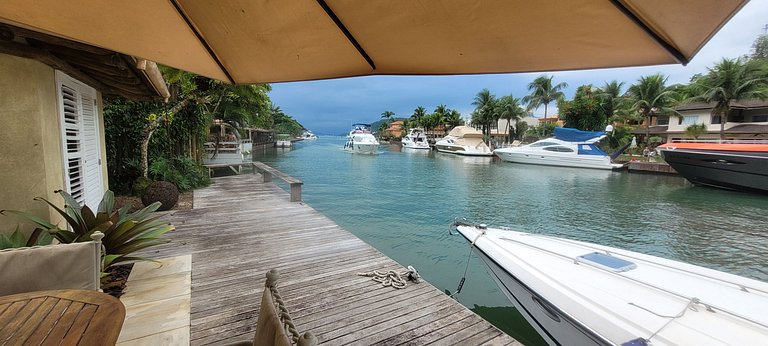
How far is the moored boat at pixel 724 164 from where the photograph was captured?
13008mm

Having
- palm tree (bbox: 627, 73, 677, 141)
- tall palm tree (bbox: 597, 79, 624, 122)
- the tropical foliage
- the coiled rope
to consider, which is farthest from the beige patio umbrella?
tall palm tree (bbox: 597, 79, 624, 122)

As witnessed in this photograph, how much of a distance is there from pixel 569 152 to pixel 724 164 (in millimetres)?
10265

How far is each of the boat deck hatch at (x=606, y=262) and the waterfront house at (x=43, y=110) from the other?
4703 millimetres

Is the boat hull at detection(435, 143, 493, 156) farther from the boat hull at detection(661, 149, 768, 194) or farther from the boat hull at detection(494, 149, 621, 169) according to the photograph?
the boat hull at detection(661, 149, 768, 194)

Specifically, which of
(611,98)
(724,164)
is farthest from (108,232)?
(611,98)

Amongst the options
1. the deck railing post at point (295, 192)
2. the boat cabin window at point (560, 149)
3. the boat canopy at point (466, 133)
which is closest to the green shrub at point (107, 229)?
the deck railing post at point (295, 192)

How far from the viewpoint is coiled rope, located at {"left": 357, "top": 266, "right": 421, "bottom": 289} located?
11.1 ft

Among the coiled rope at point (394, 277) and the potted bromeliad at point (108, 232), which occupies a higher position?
the potted bromeliad at point (108, 232)

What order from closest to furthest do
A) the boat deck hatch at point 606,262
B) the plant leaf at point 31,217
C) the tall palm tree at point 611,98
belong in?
the plant leaf at point 31,217
the boat deck hatch at point 606,262
the tall palm tree at point 611,98

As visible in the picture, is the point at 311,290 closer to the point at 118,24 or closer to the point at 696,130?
the point at 118,24

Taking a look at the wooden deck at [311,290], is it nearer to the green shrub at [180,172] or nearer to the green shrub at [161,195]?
the green shrub at [161,195]

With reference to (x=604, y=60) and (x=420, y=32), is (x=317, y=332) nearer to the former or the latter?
(x=420, y=32)

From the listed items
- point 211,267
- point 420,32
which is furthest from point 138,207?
point 420,32

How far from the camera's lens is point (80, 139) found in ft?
12.9
